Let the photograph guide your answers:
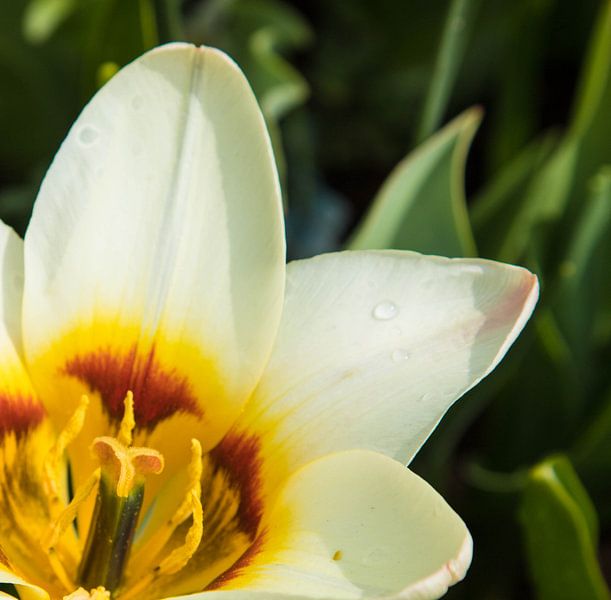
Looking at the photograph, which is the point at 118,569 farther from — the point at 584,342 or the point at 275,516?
the point at 584,342

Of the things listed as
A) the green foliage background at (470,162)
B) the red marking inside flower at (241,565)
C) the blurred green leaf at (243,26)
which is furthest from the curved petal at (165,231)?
the blurred green leaf at (243,26)

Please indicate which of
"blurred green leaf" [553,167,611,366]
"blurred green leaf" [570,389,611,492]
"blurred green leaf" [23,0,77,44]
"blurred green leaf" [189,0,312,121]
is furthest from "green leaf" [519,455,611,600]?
"blurred green leaf" [23,0,77,44]

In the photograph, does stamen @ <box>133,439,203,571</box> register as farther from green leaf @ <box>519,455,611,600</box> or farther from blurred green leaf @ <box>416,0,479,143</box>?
blurred green leaf @ <box>416,0,479,143</box>

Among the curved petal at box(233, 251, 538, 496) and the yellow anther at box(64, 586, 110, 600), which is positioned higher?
the curved petal at box(233, 251, 538, 496)

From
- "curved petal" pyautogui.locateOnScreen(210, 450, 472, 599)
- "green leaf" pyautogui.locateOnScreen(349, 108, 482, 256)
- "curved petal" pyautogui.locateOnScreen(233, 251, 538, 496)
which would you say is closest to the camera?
"curved petal" pyautogui.locateOnScreen(210, 450, 472, 599)

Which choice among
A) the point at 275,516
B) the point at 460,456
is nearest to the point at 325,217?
the point at 460,456

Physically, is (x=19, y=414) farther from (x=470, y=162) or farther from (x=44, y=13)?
(x=470, y=162)

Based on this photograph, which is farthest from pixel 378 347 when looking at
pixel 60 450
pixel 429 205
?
pixel 429 205
